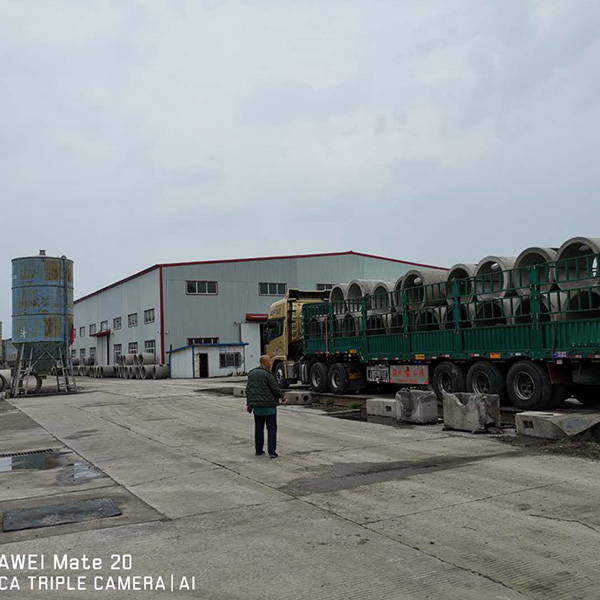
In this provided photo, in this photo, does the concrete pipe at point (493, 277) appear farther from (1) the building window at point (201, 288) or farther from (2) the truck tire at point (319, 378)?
(1) the building window at point (201, 288)

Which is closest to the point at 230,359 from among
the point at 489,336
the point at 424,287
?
the point at 424,287

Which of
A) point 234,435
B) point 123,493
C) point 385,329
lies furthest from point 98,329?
point 123,493

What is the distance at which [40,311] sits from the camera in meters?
26.7

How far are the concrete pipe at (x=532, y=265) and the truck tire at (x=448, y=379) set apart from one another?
280 centimetres

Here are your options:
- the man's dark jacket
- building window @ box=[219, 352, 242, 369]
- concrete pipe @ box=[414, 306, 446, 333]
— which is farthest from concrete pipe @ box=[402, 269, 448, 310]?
building window @ box=[219, 352, 242, 369]

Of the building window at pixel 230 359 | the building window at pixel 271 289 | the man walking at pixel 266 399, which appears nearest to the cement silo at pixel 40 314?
the building window at pixel 230 359

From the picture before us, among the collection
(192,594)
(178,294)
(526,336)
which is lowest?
(192,594)

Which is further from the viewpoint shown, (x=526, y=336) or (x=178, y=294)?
(x=178, y=294)

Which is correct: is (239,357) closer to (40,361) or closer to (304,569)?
(40,361)

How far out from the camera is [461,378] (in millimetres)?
14984

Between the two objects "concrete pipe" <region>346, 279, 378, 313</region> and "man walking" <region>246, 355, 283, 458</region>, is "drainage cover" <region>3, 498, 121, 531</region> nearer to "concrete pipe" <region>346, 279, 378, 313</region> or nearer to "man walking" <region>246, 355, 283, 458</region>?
"man walking" <region>246, 355, 283, 458</region>

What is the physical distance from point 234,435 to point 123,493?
4.68 m

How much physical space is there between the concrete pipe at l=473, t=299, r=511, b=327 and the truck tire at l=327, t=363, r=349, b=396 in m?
6.27

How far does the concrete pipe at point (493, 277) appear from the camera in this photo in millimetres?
13680
